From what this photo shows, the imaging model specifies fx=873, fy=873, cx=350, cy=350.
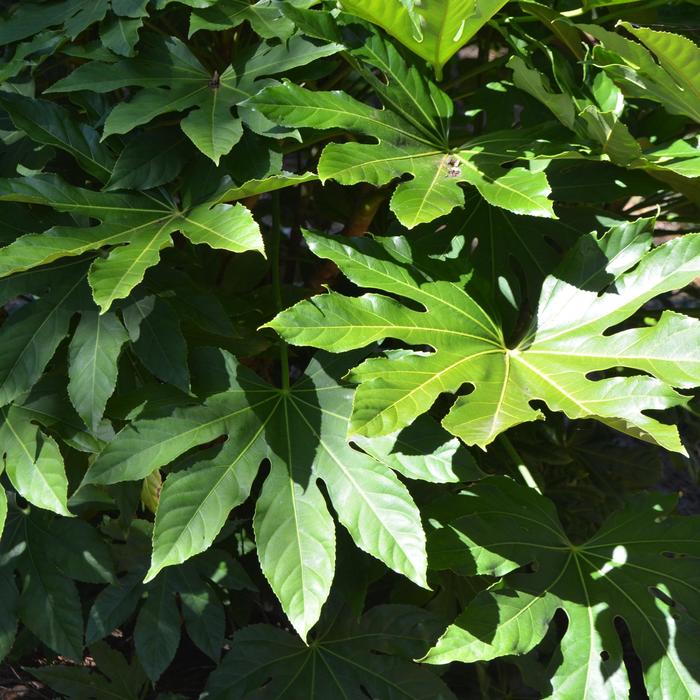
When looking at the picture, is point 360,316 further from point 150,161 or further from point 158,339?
point 150,161

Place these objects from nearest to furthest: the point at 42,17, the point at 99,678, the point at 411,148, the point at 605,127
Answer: the point at 605,127
the point at 411,148
the point at 42,17
the point at 99,678

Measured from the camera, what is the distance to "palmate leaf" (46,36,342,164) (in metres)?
1.08

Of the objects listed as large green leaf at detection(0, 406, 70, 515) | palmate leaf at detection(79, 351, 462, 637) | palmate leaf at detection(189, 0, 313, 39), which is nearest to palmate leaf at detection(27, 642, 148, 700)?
large green leaf at detection(0, 406, 70, 515)

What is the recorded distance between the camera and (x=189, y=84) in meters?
1.17

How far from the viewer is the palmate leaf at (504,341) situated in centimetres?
92

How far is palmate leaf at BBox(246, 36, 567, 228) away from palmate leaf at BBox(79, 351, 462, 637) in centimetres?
26

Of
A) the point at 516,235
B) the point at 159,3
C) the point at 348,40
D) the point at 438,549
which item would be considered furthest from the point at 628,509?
the point at 159,3

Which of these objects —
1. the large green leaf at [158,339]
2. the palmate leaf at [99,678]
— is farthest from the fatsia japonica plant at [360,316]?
the palmate leaf at [99,678]

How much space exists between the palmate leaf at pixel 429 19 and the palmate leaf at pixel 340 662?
87 centimetres

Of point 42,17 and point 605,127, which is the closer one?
point 605,127

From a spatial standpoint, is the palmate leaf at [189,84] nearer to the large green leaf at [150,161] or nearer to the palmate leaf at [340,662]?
the large green leaf at [150,161]

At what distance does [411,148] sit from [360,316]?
0.81 ft

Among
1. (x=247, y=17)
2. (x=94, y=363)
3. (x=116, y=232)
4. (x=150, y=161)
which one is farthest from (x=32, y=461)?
(x=247, y=17)

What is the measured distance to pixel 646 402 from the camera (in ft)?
3.04
